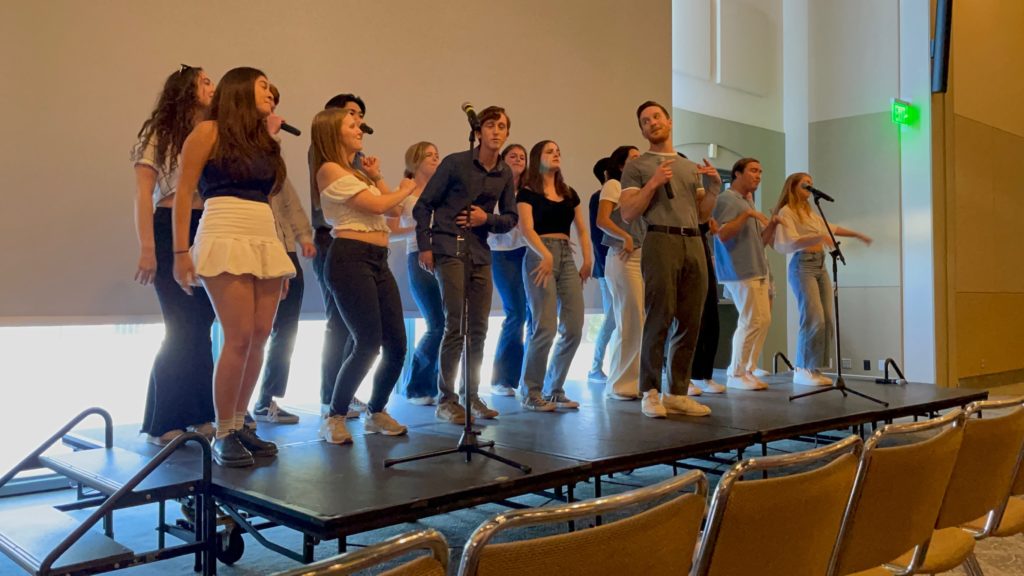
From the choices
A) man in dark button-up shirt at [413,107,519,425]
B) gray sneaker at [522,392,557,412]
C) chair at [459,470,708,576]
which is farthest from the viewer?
gray sneaker at [522,392,557,412]

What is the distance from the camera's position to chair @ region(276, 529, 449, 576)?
3.39ft

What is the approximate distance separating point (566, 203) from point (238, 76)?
2293 mm

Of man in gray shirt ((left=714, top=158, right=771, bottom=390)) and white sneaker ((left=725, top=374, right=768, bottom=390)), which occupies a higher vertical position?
man in gray shirt ((left=714, top=158, right=771, bottom=390))

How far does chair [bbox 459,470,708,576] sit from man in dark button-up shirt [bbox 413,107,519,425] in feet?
7.18

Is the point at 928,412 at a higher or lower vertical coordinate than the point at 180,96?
lower

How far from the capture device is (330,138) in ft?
10.1

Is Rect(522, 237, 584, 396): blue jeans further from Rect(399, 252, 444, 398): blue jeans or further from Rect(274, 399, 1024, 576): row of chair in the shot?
Rect(274, 399, 1024, 576): row of chair

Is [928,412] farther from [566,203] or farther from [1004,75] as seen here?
[1004,75]

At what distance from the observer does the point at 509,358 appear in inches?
195

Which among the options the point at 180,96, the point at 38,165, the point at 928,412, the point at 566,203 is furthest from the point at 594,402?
the point at 38,165

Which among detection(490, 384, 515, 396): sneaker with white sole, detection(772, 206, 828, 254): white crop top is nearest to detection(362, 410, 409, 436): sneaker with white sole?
detection(490, 384, 515, 396): sneaker with white sole

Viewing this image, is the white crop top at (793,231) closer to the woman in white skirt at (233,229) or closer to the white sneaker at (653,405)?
the white sneaker at (653,405)

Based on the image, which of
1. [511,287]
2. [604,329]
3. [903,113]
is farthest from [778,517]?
[903,113]

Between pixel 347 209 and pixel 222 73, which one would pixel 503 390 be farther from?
pixel 222 73
